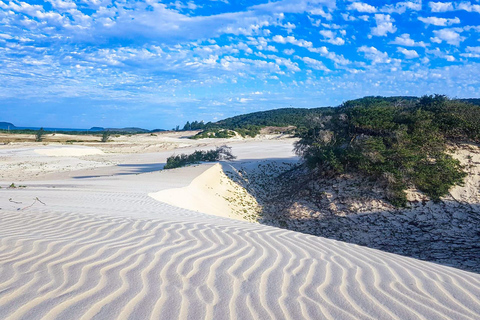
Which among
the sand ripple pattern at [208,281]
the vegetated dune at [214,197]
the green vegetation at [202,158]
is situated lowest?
the vegetated dune at [214,197]

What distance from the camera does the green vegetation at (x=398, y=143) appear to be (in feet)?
39.0

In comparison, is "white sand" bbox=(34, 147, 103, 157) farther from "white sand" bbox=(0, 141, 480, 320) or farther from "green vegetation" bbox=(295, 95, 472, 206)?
"white sand" bbox=(0, 141, 480, 320)

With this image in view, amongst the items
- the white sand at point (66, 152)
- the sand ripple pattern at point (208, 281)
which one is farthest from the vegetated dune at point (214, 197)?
the white sand at point (66, 152)

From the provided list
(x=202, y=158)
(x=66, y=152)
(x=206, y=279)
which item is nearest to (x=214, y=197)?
(x=202, y=158)

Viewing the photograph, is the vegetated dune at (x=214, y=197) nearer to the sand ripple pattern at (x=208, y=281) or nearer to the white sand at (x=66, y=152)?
the sand ripple pattern at (x=208, y=281)

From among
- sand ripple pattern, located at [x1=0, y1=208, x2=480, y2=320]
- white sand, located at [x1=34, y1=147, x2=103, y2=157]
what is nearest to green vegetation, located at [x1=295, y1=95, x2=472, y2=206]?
sand ripple pattern, located at [x1=0, y1=208, x2=480, y2=320]

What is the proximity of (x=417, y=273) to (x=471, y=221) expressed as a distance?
26.7 ft

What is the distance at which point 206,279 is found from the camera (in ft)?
10.6

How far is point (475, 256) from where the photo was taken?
302 inches

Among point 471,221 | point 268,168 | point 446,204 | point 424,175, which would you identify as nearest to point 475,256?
point 471,221

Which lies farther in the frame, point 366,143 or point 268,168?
point 268,168

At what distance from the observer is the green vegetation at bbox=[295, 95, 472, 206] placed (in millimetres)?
11873

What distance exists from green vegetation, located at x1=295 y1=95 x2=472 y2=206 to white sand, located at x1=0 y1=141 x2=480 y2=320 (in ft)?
25.6

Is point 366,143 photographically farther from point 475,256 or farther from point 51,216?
point 51,216
